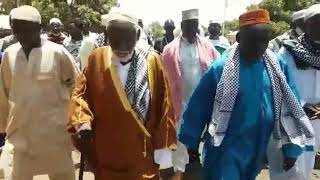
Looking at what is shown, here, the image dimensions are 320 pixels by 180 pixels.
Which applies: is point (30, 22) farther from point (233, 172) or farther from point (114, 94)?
point (233, 172)

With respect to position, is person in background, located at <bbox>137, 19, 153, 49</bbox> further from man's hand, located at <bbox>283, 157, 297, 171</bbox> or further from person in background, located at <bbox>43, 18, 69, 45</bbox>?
person in background, located at <bbox>43, 18, 69, 45</bbox>

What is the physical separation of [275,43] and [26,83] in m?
4.60

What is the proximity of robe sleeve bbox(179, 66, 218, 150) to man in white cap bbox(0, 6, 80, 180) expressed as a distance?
4.47 ft

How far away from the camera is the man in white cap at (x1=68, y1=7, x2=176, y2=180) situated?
15.3 feet

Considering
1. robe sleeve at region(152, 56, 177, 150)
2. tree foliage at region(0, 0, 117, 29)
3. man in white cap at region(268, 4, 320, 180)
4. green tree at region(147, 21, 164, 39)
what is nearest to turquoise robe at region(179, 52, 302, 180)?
robe sleeve at region(152, 56, 177, 150)

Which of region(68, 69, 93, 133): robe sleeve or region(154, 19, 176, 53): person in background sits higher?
region(68, 69, 93, 133): robe sleeve

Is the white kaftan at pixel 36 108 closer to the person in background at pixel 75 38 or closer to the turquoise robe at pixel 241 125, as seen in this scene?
the turquoise robe at pixel 241 125

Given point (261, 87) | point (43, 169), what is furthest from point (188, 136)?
point (43, 169)

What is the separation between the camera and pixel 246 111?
186 inches

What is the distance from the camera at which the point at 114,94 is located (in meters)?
4.64

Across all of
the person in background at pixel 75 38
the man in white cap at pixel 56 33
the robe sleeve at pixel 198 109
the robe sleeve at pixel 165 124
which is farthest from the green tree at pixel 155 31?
the robe sleeve at pixel 165 124

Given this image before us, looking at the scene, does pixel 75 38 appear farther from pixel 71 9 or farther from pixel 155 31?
pixel 155 31

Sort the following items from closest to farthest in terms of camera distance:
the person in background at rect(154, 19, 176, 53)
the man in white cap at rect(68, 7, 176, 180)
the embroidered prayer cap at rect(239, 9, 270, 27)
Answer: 1. the man in white cap at rect(68, 7, 176, 180)
2. the embroidered prayer cap at rect(239, 9, 270, 27)
3. the person in background at rect(154, 19, 176, 53)

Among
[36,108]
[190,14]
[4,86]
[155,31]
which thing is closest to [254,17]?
[36,108]
